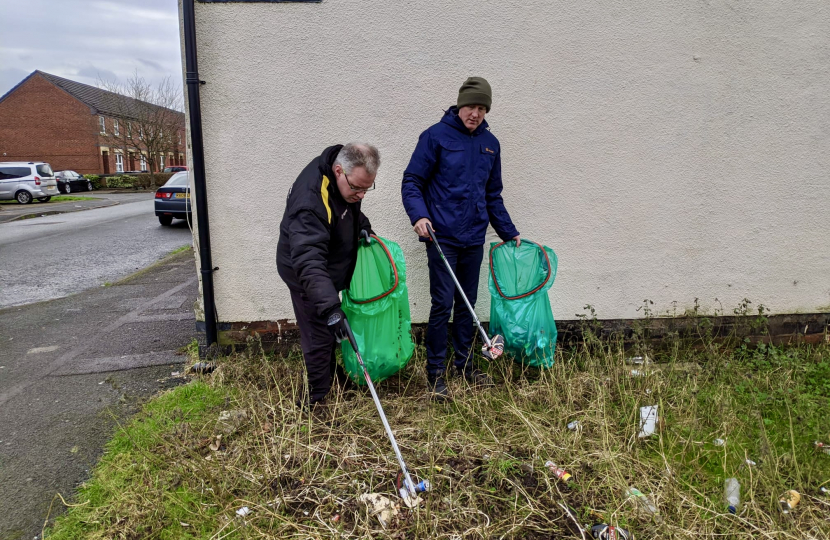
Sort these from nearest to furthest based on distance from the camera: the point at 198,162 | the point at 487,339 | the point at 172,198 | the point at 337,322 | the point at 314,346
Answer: the point at 337,322
the point at 314,346
the point at 487,339
the point at 198,162
the point at 172,198

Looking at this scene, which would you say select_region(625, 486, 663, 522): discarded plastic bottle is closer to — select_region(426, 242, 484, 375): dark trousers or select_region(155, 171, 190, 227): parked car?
select_region(426, 242, 484, 375): dark trousers

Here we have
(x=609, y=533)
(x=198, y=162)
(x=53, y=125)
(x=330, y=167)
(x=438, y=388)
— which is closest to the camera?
(x=609, y=533)

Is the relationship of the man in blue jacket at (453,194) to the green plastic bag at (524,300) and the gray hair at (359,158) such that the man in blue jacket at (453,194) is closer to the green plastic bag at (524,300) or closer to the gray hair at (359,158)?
the green plastic bag at (524,300)

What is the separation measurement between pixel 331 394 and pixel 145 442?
1026mm

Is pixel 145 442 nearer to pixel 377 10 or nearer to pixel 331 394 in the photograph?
pixel 331 394

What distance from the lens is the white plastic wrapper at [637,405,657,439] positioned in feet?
9.23

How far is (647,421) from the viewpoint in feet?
9.39

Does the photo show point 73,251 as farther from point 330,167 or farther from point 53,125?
point 53,125

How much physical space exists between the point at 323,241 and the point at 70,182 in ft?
96.0

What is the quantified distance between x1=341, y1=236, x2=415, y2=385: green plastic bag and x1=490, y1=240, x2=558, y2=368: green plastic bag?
66 cm

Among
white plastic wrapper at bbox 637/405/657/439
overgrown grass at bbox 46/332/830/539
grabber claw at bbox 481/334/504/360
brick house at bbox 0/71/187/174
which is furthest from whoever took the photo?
brick house at bbox 0/71/187/174

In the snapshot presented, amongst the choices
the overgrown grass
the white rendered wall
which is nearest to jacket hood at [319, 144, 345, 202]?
the white rendered wall

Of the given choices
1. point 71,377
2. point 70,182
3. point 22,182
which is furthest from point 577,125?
point 70,182

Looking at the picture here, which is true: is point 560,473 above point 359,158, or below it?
below
